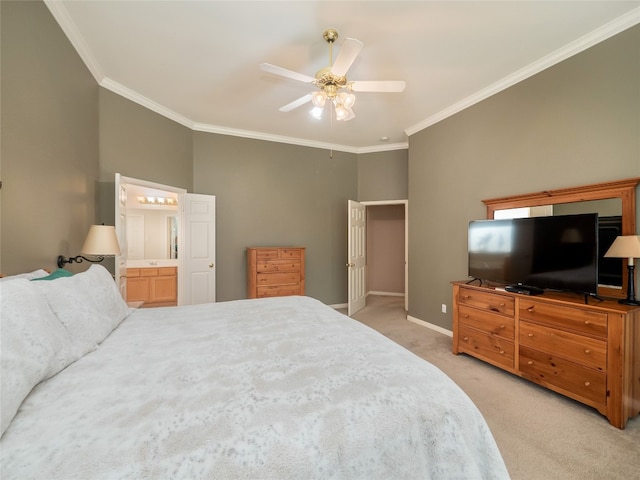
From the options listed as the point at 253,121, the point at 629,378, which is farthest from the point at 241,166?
the point at 629,378

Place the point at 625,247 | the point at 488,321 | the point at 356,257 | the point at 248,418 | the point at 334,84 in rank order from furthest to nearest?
the point at 356,257 < the point at 488,321 < the point at 334,84 < the point at 625,247 < the point at 248,418

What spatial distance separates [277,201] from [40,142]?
305cm

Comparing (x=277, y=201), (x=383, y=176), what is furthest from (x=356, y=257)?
(x=277, y=201)

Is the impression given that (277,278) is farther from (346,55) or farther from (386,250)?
(386,250)

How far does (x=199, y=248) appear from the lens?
3900 millimetres

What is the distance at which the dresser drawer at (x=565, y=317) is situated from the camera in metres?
1.90

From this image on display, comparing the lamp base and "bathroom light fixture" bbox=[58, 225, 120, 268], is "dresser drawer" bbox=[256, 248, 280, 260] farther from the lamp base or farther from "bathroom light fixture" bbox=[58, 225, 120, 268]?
the lamp base

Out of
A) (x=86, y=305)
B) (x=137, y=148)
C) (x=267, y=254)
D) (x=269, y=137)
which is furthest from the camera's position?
(x=269, y=137)

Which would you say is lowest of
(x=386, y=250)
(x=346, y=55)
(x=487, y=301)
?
(x=487, y=301)

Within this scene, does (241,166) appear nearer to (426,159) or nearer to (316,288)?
(316,288)

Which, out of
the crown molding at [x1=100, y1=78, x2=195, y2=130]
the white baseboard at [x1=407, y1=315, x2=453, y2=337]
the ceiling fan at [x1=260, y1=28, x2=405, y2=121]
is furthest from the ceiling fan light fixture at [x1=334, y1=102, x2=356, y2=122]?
the white baseboard at [x1=407, y1=315, x2=453, y2=337]

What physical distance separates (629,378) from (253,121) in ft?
15.6

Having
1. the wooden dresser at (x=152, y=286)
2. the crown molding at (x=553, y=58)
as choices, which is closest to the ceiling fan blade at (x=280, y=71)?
the crown molding at (x=553, y=58)

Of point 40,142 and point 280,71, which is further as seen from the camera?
point 280,71
